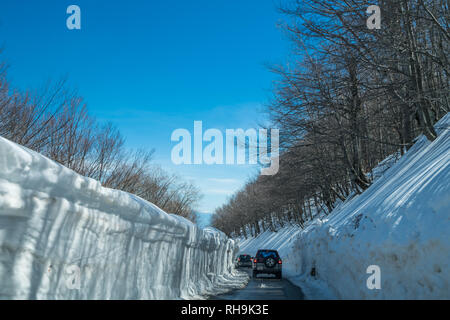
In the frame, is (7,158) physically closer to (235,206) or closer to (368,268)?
(368,268)

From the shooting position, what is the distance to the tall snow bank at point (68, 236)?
4.09 m

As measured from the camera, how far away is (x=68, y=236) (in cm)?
504

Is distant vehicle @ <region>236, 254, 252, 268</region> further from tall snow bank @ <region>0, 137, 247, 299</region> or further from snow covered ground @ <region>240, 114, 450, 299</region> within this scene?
tall snow bank @ <region>0, 137, 247, 299</region>

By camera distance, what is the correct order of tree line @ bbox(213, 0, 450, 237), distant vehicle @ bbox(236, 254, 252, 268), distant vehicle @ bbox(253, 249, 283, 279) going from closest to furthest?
tree line @ bbox(213, 0, 450, 237)
distant vehicle @ bbox(253, 249, 283, 279)
distant vehicle @ bbox(236, 254, 252, 268)

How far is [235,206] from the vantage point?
290 feet

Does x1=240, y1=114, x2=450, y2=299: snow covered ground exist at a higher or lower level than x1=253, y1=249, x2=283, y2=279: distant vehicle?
higher

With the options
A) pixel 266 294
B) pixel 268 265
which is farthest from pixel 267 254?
pixel 266 294

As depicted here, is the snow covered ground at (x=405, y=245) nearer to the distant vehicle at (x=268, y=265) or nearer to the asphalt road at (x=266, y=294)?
the asphalt road at (x=266, y=294)

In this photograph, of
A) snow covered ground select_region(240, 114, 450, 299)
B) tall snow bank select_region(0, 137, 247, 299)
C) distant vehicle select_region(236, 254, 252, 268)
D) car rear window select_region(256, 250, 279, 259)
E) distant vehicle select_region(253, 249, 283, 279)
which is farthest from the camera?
distant vehicle select_region(236, 254, 252, 268)

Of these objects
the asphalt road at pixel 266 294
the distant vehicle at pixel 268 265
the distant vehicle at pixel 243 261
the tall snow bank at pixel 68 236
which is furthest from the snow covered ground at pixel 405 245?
the distant vehicle at pixel 243 261

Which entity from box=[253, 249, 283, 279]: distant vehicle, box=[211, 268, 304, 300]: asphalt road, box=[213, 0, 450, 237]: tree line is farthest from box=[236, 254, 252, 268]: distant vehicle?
box=[211, 268, 304, 300]: asphalt road

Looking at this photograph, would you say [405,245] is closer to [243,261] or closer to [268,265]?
[268,265]

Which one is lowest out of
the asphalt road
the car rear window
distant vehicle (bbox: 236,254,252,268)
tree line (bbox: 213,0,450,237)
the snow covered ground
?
distant vehicle (bbox: 236,254,252,268)

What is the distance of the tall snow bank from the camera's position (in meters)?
4.09
